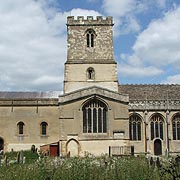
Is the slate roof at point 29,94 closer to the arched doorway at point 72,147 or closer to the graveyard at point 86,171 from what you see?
the arched doorway at point 72,147

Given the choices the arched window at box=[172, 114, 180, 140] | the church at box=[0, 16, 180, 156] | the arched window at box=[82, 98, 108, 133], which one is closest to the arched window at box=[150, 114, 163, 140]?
the church at box=[0, 16, 180, 156]

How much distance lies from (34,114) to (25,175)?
81.1ft

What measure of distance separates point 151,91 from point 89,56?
9153 millimetres

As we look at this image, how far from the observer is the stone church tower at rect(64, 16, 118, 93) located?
127ft

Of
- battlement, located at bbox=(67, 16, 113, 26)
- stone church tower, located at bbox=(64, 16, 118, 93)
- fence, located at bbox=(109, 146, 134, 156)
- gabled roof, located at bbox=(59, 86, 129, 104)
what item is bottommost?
fence, located at bbox=(109, 146, 134, 156)

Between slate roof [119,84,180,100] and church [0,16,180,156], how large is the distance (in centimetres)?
12

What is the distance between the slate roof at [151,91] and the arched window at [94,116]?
6.50 metres

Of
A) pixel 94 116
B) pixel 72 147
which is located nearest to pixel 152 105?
pixel 94 116

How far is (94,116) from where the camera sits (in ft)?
112

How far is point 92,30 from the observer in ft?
132

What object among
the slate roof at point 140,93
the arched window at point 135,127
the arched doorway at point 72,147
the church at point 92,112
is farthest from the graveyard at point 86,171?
the slate roof at point 140,93

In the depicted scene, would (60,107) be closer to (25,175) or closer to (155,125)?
(155,125)

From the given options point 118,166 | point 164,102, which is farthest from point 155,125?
point 118,166

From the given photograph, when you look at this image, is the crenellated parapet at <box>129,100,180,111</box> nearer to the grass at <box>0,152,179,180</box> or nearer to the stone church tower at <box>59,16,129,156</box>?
the stone church tower at <box>59,16,129,156</box>
